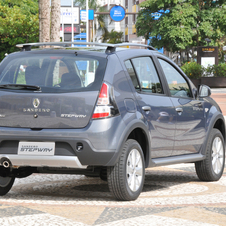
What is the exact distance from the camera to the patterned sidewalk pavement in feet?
16.7

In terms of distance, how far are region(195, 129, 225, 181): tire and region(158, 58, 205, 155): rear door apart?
0.75 feet

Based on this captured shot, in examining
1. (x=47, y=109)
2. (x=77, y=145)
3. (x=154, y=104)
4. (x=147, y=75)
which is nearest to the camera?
(x=77, y=145)

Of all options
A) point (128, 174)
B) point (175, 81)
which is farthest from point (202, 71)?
point (128, 174)

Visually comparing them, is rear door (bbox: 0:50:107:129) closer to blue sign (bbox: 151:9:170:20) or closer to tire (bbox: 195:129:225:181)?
tire (bbox: 195:129:225:181)

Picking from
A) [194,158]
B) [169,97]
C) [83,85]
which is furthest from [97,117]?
[194,158]

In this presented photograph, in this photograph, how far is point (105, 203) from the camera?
5.89 m

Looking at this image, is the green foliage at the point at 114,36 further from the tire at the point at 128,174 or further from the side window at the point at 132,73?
the tire at the point at 128,174

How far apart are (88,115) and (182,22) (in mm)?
43618

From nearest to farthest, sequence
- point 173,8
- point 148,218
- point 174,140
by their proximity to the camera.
A: point 148,218, point 174,140, point 173,8

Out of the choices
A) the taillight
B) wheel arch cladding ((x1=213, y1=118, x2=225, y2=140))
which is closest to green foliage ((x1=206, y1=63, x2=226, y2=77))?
wheel arch cladding ((x1=213, y1=118, x2=225, y2=140))

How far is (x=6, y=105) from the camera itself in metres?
5.89

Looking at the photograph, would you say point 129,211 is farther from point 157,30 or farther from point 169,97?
point 157,30

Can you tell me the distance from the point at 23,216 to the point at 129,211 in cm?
99

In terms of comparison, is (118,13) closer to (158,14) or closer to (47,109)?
(158,14)
